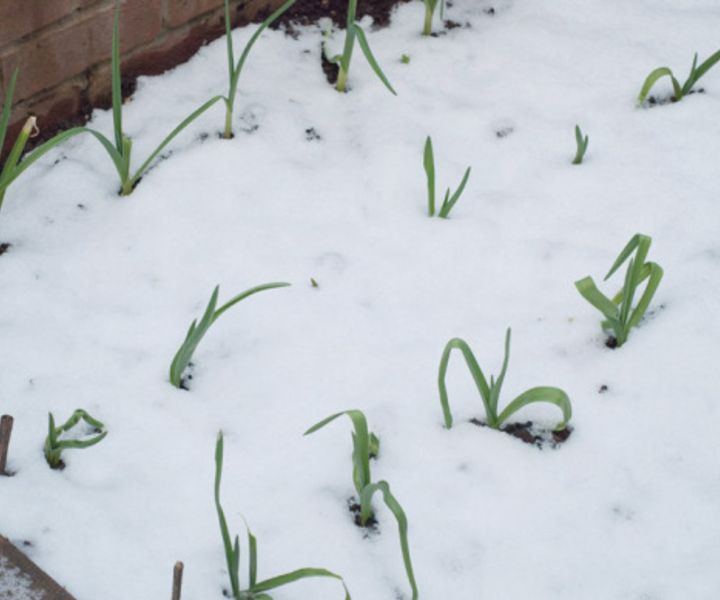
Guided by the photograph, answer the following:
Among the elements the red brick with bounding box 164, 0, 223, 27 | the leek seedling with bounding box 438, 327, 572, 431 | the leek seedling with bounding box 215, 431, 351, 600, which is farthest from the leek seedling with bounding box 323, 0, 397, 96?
the leek seedling with bounding box 215, 431, 351, 600

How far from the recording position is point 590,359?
1646 millimetres

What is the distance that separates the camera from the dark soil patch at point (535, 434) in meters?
1.54

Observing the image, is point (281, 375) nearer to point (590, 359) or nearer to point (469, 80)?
point (590, 359)

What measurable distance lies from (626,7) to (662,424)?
110 cm

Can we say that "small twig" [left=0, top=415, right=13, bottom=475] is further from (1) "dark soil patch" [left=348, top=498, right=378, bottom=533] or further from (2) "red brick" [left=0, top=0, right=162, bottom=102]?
(2) "red brick" [left=0, top=0, right=162, bottom=102]

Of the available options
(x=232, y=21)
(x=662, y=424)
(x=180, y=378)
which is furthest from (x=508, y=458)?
(x=232, y=21)

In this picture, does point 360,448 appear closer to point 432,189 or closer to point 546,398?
point 546,398

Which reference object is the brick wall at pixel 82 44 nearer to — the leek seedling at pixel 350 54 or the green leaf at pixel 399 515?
the leek seedling at pixel 350 54

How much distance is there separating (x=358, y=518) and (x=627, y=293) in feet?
1.63

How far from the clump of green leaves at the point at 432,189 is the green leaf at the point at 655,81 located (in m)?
0.43

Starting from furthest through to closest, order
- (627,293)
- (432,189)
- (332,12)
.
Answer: (332,12) → (432,189) → (627,293)

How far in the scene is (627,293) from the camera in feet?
5.14

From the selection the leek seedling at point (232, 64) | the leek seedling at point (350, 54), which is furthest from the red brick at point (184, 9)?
the leek seedling at point (350, 54)

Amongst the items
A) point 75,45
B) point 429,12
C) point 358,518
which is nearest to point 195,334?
point 358,518
